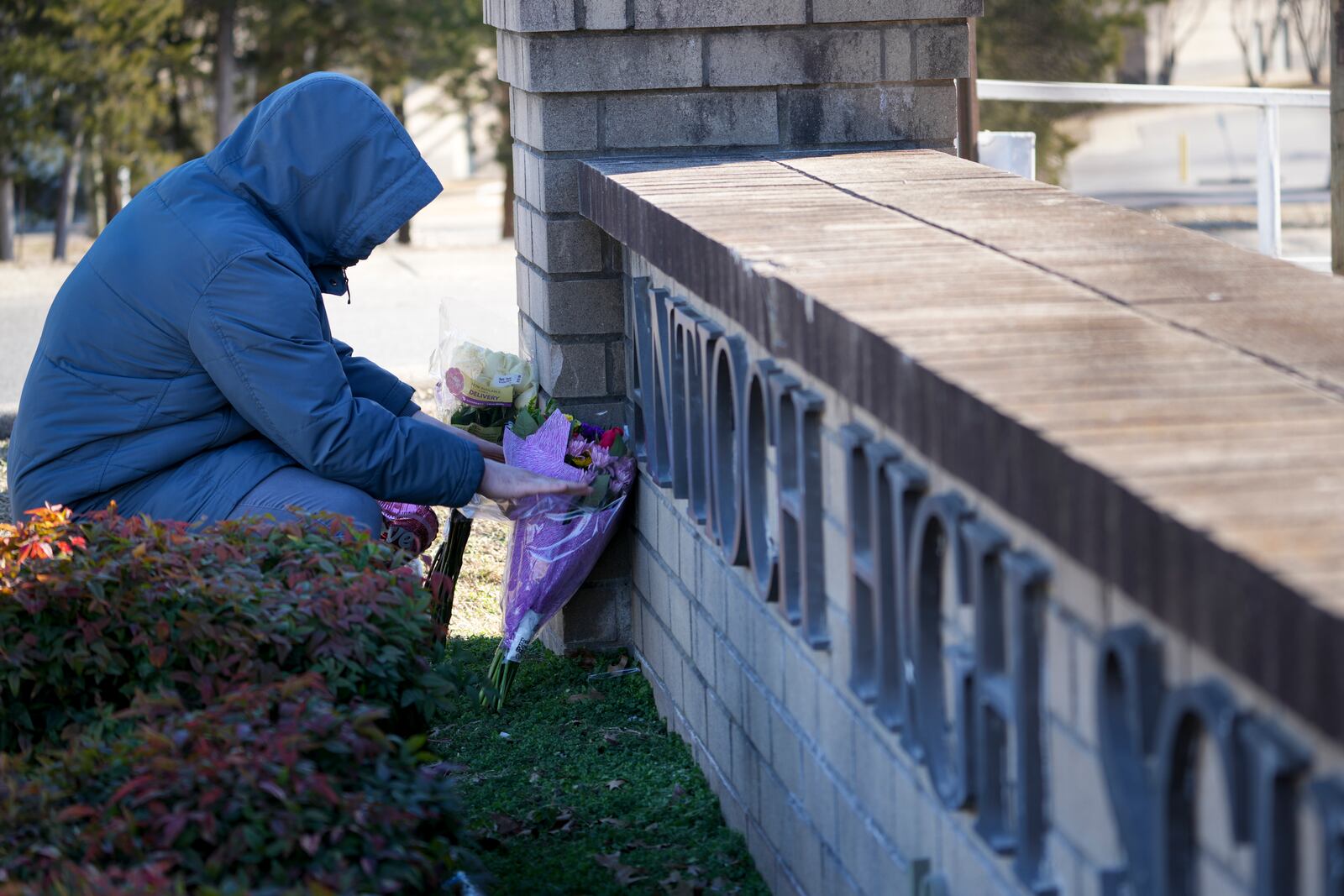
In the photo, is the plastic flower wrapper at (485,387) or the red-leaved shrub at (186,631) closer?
the red-leaved shrub at (186,631)

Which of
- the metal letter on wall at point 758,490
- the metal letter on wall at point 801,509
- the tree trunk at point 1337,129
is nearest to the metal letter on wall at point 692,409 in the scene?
the metal letter on wall at point 758,490

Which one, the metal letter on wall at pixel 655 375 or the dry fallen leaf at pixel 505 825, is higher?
the metal letter on wall at pixel 655 375

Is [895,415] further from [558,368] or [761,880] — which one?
[558,368]

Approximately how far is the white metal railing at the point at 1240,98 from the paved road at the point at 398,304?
10.6ft

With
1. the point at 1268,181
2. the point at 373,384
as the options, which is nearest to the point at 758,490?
the point at 373,384

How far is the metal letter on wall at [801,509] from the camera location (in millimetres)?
2922

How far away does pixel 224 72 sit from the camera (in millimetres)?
23703

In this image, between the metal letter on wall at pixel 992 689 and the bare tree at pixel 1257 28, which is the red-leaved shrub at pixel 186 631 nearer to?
the metal letter on wall at pixel 992 689

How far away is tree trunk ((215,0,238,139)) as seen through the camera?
23.5 meters

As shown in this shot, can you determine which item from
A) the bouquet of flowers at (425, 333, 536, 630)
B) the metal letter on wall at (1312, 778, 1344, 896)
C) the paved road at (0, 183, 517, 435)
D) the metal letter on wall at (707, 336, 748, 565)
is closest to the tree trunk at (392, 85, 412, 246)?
the paved road at (0, 183, 517, 435)

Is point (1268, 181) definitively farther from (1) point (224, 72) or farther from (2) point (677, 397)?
(1) point (224, 72)

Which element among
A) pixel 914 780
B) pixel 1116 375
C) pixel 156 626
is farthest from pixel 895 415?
pixel 156 626

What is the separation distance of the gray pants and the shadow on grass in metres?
0.55

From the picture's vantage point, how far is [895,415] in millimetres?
2340
